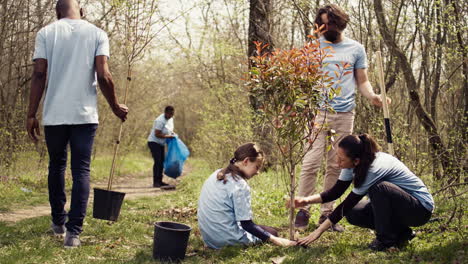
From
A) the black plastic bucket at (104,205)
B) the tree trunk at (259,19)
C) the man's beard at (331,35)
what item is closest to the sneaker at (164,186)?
the tree trunk at (259,19)

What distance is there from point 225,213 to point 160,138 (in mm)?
6384

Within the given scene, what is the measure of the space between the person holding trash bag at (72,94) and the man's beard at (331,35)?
2.01 meters

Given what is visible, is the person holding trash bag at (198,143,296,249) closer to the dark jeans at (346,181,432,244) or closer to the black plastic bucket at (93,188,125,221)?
the dark jeans at (346,181,432,244)

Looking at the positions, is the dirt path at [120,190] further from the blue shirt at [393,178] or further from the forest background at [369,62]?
the blue shirt at [393,178]

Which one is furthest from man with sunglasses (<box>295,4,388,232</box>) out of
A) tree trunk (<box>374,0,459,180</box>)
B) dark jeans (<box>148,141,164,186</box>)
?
dark jeans (<box>148,141,164,186</box>)

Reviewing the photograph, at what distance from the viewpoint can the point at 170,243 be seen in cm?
356

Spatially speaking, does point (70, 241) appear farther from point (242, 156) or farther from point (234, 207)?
point (242, 156)

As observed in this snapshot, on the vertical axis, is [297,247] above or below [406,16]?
below

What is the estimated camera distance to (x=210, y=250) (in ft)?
13.1

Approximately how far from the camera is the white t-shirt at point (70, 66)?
151 inches

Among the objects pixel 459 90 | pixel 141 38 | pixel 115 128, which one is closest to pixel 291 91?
pixel 141 38

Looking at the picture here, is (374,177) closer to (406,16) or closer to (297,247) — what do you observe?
(297,247)

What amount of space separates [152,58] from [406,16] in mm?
11649

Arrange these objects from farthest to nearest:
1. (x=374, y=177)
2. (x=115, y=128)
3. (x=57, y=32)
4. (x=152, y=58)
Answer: (x=152, y=58)
(x=115, y=128)
(x=57, y=32)
(x=374, y=177)
